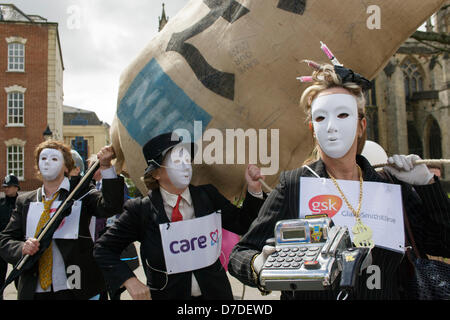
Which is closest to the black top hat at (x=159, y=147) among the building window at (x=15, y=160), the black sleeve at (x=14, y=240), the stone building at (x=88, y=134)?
the black sleeve at (x=14, y=240)

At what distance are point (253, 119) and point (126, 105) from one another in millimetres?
793

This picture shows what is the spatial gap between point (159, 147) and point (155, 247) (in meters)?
0.50

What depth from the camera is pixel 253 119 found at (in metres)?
2.10

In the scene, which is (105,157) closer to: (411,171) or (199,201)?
(199,201)

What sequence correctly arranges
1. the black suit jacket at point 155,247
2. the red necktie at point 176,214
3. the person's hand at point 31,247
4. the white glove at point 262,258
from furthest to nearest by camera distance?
the person's hand at point 31,247 < the red necktie at point 176,214 < the black suit jacket at point 155,247 < the white glove at point 262,258

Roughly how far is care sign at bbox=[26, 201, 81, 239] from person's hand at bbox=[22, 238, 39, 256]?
0.55ft

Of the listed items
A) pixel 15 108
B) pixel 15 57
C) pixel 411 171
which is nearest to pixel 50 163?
pixel 411 171

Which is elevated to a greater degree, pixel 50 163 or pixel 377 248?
pixel 50 163

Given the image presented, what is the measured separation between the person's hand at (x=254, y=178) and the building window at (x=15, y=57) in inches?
825

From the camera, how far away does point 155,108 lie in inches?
87.2

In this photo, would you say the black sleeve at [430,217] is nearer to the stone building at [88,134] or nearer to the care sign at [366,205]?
the care sign at [366,205]

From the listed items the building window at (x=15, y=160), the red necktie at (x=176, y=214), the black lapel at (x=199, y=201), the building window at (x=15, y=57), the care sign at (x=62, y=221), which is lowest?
the care sign at (x=62, y=221)

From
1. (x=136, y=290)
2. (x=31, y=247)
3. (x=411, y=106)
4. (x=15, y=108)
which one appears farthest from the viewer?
(x=411, y=106)

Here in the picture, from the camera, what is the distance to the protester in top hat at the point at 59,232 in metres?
2.45
